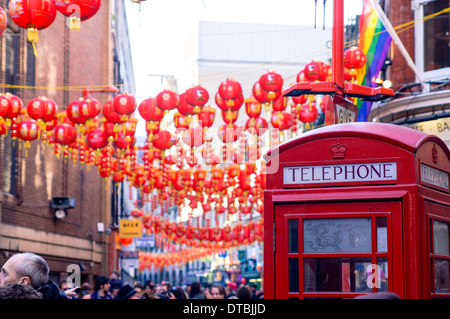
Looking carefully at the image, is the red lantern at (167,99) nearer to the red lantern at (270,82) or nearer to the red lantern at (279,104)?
the red lantern at (270,82)

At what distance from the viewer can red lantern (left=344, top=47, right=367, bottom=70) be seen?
1723 cm

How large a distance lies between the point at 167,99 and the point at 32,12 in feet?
18.5

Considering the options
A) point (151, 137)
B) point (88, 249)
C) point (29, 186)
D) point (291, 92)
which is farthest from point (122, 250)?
point (291, 92)

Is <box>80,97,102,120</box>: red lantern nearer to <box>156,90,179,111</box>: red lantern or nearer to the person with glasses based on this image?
<box>156,90,179,111</box>: red lantern

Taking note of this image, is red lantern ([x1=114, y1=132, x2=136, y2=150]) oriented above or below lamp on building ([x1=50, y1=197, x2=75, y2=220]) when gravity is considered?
above

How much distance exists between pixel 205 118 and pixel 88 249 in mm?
14573

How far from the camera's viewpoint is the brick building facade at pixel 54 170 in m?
22.0

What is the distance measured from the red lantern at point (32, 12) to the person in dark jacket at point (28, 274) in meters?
6.10

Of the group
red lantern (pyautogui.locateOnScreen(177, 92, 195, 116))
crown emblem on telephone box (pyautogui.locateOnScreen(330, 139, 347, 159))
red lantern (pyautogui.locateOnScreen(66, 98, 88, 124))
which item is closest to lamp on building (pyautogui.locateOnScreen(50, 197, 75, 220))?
red lantern (pyautogui.locateOnScreen(66, 98, 88, 124))

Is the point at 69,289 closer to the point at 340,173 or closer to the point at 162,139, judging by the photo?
the point at 340,173

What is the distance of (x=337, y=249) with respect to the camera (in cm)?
662

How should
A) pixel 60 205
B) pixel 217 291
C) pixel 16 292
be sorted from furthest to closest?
pixel 60 205 → pixel 217 291 → pixel 16 292

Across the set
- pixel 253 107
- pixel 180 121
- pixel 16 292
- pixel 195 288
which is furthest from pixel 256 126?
pixel 16 292

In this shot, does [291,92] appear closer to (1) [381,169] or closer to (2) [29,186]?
(1) [381,169]
